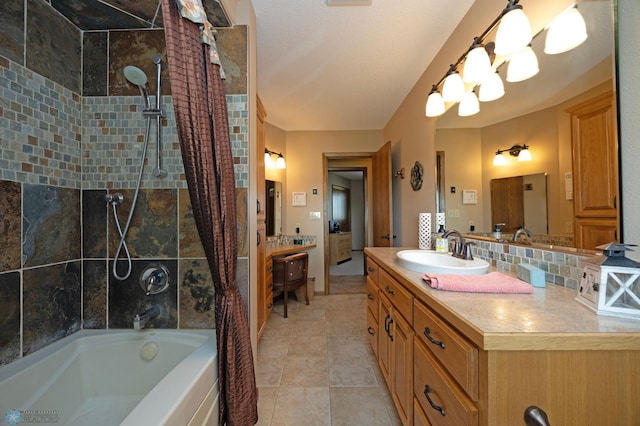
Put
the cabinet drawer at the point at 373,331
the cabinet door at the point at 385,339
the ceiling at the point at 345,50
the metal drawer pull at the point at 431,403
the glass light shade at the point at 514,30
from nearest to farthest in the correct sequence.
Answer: the metal drawer pull at the point at 431,403, the glass light shade at the point at 514,30, the cabinet door at the point at 385,339, the ceiling at the point at 345,50, the cabinet drawer at the point at 373,331

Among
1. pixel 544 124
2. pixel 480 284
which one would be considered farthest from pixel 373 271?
pixel 544 124

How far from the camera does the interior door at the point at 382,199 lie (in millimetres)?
2955

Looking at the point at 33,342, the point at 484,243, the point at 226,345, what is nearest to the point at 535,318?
the point at 484,243

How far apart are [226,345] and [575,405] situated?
3.88ft

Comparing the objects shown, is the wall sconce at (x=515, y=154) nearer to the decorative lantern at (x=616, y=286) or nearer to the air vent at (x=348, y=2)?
the decorative lantern at (x=616, y=286)

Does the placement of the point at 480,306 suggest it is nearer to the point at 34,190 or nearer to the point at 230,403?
the point at 230,403

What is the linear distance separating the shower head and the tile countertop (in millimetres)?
1738

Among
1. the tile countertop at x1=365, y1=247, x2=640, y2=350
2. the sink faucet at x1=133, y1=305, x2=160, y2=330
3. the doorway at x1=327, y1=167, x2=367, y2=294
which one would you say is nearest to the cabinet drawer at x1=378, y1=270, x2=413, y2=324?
the tile countertop at x1=365, y1=247, x2=640, y2=350

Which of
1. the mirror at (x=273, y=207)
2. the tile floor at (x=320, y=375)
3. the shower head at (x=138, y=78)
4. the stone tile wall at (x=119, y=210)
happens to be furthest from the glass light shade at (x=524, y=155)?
the mirror at (x=273, y=207)

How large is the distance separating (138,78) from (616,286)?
215 centimetres

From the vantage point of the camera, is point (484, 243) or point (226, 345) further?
point (484, 243)

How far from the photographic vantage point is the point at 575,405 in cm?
59

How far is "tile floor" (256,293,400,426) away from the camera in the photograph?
1.39 metres

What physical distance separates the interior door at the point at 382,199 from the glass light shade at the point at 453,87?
1.29 m
